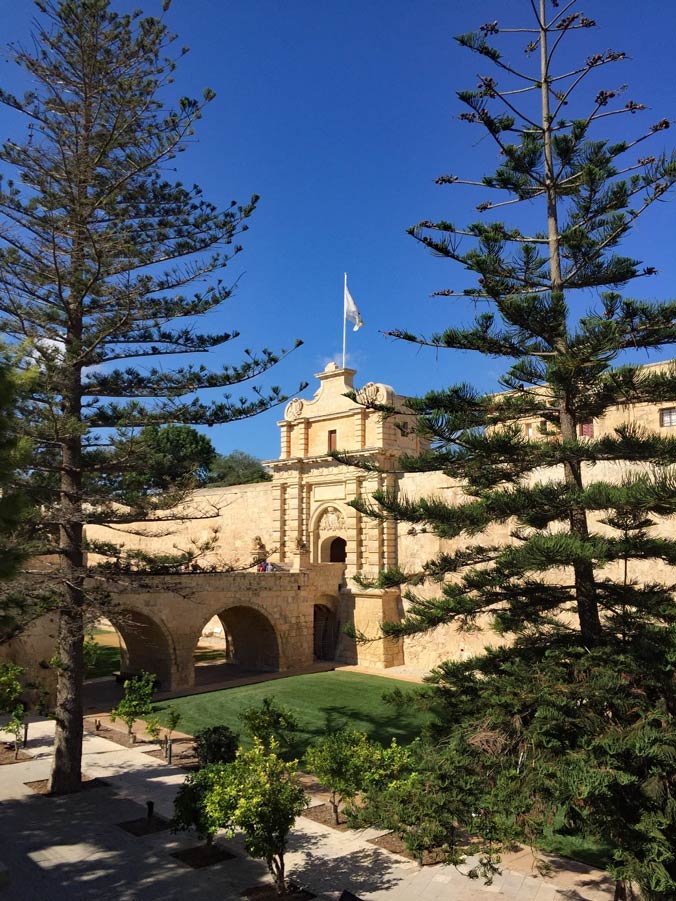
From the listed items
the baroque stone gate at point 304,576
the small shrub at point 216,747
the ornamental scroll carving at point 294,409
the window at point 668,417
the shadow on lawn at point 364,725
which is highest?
the ornamental scroll carving at point 294,409

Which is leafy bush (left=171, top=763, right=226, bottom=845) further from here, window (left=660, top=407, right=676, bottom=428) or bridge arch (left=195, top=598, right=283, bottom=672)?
window (left=660, top=407, right=676, bottom=428)

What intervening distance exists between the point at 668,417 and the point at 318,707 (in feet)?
36.3

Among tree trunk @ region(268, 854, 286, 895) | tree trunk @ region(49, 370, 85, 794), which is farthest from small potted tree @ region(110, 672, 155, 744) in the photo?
tree trunk @ region(268, 854, 286, 895)

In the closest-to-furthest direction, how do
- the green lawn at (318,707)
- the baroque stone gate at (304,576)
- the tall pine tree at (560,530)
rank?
1. the tall pine tree at (560,530)
2. the green lawn at (318,707)
3. the baroque stone gate at (304,576)

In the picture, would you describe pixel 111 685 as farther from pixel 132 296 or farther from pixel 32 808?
pixel 132 296

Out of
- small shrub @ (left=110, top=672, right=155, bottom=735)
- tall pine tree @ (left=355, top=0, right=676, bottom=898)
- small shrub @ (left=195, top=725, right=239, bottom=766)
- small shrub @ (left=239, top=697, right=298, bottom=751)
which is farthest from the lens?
small shrub @ (left=110, top=672, right=155, bottom=735)

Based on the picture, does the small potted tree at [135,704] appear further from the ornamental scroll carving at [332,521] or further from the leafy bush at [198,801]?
the ornamental scroll carving at [332,521]

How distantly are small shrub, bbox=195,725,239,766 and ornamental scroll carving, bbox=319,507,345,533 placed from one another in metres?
11.3

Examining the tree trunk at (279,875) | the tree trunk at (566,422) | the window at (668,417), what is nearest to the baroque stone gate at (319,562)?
the window at (668,417)

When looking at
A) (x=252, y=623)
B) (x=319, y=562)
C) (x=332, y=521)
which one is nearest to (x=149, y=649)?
(x=252, y=623)

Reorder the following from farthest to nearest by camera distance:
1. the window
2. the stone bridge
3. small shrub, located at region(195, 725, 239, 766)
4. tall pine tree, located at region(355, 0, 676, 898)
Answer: the window, the stone bridge, small shrub, located at region(195, 725, 239, 766), tall pine tree, located at region(355, 0, 676, 898)

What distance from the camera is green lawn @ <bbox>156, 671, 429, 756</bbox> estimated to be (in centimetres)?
1424

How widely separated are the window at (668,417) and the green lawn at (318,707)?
30.2 ft

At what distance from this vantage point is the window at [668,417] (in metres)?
17.4
